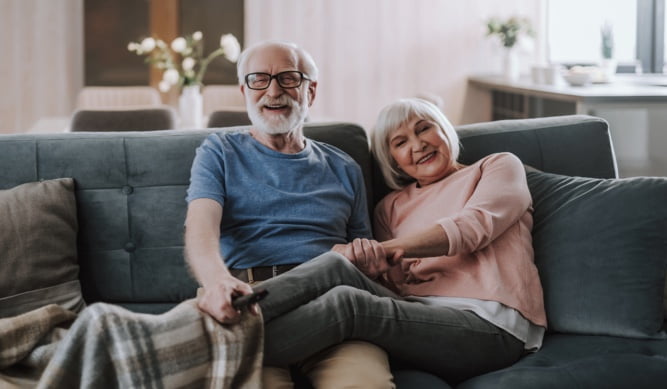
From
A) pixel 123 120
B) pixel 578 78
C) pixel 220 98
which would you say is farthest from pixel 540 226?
pixel 220 98

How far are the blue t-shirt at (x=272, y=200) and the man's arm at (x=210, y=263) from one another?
57 millimetres

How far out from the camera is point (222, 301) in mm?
1599

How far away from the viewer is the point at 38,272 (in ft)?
6.64

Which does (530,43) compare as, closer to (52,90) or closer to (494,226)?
(52,90)

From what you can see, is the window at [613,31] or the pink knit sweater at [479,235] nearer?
the pink knit sweater at [479,235]

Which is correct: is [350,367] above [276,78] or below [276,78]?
below

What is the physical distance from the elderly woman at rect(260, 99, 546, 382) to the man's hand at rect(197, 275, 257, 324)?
8cm

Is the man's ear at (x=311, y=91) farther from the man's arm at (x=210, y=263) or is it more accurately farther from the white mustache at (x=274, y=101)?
the man's arm at (x=210, y=263)

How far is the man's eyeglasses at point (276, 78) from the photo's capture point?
223cm

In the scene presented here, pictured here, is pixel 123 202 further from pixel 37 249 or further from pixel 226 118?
pixel 226 118

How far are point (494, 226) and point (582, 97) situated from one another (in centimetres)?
219

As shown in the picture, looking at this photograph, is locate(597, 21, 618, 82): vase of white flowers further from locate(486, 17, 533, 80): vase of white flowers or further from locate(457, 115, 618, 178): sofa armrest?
locate(457, 115, 618, 178): sofa armrest

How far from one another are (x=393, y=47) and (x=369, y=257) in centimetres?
416


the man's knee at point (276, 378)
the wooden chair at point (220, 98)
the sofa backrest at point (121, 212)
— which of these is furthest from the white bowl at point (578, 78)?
the man's knee at point (276, 378)
